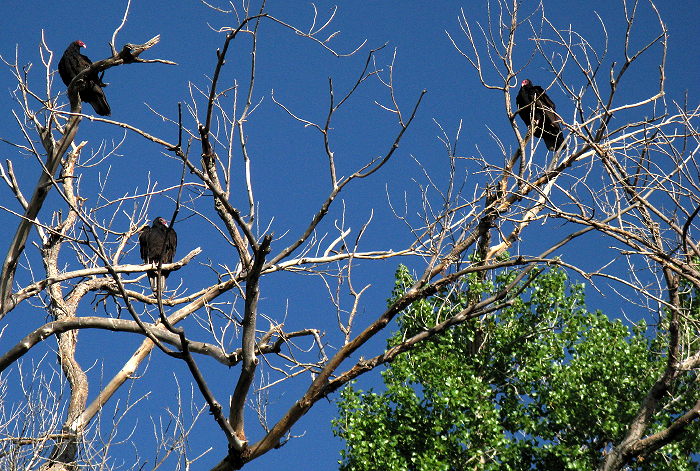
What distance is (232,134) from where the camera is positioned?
13.5ft

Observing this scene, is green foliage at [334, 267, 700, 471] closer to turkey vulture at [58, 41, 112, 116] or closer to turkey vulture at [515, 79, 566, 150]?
turkey vulture at [515, 79, 566, 150]

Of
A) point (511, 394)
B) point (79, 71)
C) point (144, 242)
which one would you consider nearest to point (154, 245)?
point (144, 242)

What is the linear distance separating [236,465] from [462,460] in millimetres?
4252

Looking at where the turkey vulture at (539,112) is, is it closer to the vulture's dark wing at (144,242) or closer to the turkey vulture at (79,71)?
the turkey vulture at (79,71)

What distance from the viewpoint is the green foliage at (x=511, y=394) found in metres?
8.02

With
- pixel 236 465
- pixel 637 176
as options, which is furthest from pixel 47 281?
pixel 637 176

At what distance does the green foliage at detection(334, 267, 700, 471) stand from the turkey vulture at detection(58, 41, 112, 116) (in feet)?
11.1

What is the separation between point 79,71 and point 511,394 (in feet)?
16.7

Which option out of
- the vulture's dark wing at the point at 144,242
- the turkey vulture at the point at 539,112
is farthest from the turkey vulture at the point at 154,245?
the turkey vulture at the point at 539,112

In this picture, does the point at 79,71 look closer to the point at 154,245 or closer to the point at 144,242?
the point at 154,245

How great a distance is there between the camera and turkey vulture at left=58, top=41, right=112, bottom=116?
655 cm

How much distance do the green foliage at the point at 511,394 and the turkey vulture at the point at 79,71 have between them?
11.1 ft

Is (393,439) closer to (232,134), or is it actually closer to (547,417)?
(547,417)

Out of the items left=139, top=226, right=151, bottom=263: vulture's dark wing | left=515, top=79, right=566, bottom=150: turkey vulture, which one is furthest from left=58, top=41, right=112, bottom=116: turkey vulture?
left=515, top=79, right=566, bottom=150: turkey vulture
